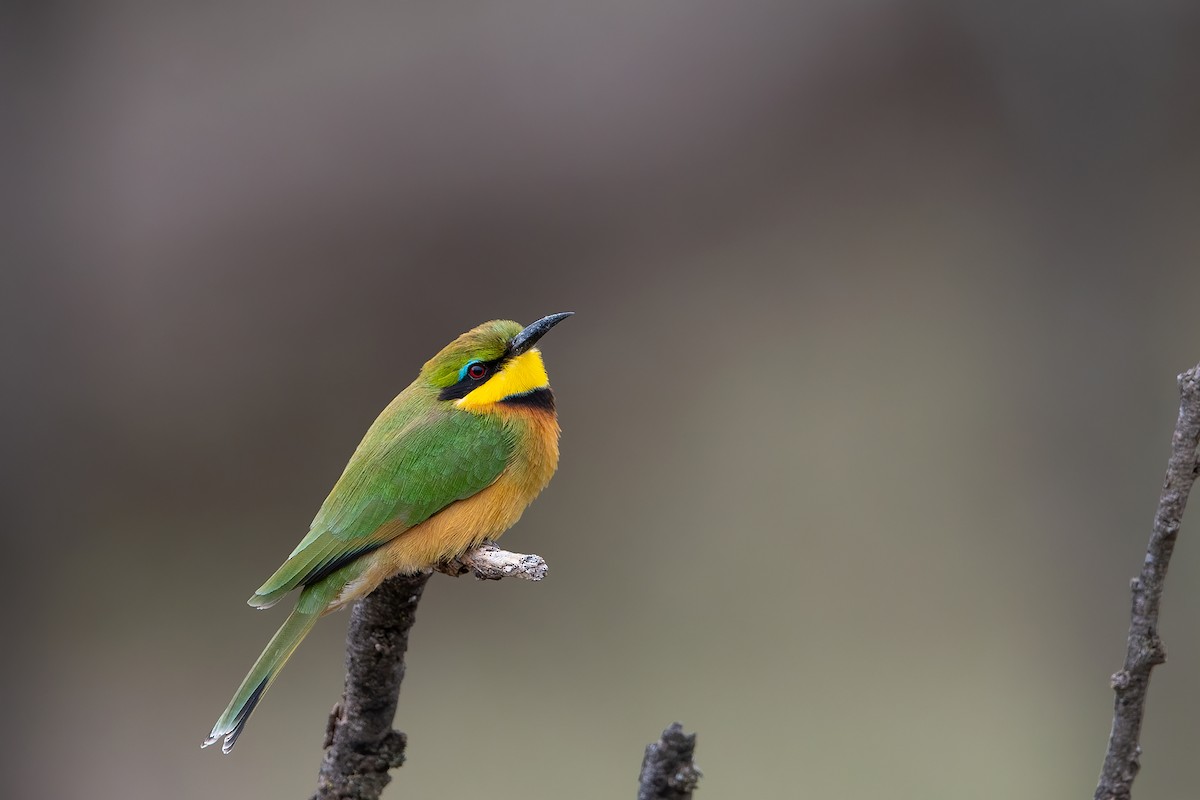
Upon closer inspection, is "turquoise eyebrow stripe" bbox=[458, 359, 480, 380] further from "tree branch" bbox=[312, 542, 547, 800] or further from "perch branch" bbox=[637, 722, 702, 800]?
"perch branch" bbox=[637, 722, 702, 800]

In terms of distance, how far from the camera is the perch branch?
623mm

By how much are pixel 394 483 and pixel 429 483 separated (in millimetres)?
35

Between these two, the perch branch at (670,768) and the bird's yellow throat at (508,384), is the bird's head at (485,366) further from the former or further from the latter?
the perch branch at (670,768)

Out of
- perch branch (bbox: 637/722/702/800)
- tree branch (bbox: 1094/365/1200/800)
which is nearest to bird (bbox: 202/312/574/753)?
perch branch (bbox: 637/722/702/800)

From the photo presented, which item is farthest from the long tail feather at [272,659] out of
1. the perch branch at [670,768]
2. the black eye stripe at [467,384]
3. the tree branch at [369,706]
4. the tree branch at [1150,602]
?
the tree branch at [1150,602]

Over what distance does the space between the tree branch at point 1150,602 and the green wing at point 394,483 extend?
70 cm

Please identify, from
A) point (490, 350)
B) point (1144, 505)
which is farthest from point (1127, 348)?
point (490, 350)

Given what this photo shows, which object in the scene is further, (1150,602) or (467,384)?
(467,384)

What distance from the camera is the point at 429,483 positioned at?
116cm

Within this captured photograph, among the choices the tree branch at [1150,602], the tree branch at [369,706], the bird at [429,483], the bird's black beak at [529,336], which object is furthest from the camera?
the bird's black beak at [529,336]

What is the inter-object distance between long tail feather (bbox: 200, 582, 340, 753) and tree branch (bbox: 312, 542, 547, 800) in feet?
0.33

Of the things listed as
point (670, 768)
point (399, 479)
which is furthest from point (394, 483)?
point (670, 768)

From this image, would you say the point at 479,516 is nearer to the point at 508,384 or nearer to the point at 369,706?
the point at 508,384

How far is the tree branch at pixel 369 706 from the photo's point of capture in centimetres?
98
